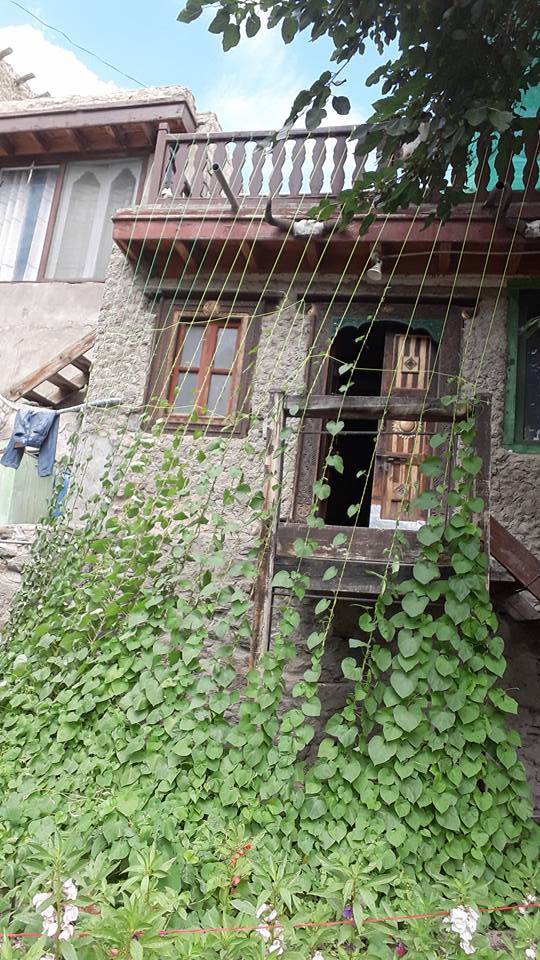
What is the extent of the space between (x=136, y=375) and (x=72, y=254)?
2.78 m

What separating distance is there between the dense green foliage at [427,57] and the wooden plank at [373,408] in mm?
1190

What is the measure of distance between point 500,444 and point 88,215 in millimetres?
Result: 5462

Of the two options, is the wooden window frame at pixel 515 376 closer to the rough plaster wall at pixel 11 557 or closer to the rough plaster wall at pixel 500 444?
the rough plaster wall at pixel 500 444

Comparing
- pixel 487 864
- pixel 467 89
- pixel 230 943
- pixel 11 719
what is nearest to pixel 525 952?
pixel 487 864

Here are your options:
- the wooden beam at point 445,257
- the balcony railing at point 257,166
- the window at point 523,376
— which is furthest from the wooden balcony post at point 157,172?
the window at point 523,376

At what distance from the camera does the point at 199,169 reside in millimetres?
6137

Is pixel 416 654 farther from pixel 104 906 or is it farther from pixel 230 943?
pixel 104 906

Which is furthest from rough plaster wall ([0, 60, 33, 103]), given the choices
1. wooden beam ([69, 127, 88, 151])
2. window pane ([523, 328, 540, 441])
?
window pane ([523, 328, 540, 441])

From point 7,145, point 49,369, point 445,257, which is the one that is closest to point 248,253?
point 445,257

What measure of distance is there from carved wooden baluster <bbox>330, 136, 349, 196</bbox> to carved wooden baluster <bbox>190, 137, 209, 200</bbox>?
1.14 m

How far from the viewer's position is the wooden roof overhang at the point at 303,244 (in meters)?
5.27

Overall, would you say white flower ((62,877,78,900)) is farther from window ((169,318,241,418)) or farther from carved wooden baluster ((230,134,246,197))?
carved wooden baluster ((230,134,246,197))

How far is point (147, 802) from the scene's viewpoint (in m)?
3.32

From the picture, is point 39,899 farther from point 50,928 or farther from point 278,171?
point 278,171
